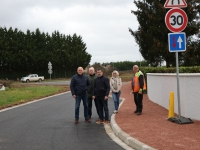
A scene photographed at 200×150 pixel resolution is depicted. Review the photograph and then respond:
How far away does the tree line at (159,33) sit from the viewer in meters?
26.3

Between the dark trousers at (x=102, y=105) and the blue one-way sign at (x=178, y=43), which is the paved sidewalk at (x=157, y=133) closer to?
the dark trousers at (x=102, y=105)

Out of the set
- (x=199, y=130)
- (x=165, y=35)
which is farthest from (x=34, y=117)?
(x=165, y=35)

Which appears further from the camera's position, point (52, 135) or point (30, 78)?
point (30, 78)

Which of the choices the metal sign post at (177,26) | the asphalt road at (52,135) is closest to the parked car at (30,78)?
the asphalt road at (52,135)

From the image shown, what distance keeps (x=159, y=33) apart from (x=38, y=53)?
4068 cm

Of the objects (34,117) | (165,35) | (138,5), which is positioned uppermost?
(138,5)

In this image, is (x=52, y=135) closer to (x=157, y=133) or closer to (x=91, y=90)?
(x=157, y=133)

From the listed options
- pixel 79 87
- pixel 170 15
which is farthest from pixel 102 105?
pixel 170 15

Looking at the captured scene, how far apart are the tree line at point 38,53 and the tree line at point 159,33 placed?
37495mm

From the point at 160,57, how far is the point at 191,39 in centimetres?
329

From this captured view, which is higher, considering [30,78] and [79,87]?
[79,87]

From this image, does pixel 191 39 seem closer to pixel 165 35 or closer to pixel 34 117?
pixel 165 35

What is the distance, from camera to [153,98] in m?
15.4

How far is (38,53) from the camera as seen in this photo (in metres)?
63.0
